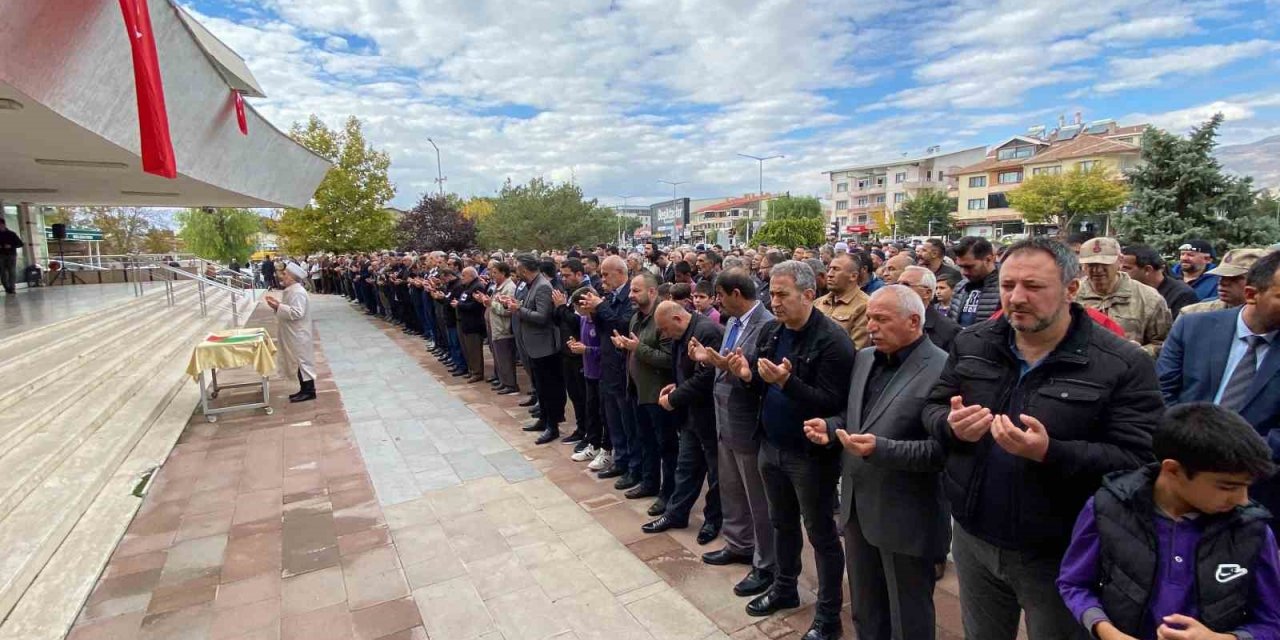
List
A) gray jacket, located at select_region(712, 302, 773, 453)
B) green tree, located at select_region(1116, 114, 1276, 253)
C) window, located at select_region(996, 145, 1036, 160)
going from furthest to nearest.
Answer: window, located at select_region(996, 145, 1036, 160) → green tree, located at select_region(1116, 114, 1276, 253) → gray jacket, located at select_region(712, 302, 773, 453)

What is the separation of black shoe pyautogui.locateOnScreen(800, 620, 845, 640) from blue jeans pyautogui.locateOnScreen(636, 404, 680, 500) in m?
1.63

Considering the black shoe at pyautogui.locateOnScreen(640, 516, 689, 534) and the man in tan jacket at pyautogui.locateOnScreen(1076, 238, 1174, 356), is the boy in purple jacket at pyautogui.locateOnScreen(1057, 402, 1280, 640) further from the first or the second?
the black shoe at pyautogui.locateOnScreen(640, 516, 689, 534)

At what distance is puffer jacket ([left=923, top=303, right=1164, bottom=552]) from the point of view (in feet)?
5.71

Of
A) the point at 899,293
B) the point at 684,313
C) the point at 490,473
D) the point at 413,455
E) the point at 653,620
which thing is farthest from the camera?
the point at 413,455

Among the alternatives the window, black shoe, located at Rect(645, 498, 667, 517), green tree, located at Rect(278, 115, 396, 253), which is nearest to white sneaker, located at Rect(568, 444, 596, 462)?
black shoe, located at Rect(645, 498, 667, 517)

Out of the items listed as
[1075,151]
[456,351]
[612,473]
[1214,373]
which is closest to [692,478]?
[612,473]

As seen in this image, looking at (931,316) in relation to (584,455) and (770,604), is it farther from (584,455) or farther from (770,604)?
(584,455)

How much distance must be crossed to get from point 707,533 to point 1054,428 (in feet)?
8.42

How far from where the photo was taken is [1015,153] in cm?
5241

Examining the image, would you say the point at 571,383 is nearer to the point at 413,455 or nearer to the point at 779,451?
the point at 413,455

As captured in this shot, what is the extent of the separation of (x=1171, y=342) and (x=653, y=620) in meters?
2.80

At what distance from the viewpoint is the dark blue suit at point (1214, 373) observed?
217 centimetres

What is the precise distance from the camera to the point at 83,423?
550 cm

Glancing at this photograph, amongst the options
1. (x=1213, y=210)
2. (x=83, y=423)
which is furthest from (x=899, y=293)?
(x=1213, y=210)
